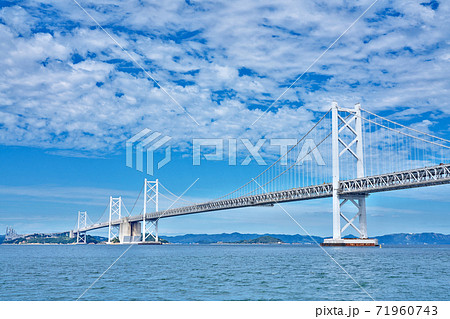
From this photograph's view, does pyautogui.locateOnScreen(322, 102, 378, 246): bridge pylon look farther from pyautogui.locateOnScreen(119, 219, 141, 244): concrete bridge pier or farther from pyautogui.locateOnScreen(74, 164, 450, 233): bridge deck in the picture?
pyautogui.locateOnScreen(119, 219, 141, 244): concrete bridge pier

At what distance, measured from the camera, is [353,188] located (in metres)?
53.4

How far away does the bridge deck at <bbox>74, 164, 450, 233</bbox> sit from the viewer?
45.5 m

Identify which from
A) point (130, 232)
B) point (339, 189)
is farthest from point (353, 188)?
point (130, 232)

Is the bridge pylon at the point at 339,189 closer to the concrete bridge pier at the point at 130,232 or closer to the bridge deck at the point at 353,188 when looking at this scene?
the bridge deck at the point at 353,188

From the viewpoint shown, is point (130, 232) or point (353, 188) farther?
point (130, 232)

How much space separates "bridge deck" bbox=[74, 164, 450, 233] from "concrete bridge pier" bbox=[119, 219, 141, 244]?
20.0 metres

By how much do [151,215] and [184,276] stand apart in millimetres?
72438

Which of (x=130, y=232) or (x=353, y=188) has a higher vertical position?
(x=353, y=188)

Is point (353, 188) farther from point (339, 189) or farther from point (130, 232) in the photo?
point (130, 232)

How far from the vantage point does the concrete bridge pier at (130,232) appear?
95906mm

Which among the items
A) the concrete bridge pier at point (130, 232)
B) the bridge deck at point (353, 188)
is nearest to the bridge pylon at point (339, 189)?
the bridge deck at point (353, 188)

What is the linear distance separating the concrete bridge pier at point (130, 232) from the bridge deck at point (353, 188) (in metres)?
20.0

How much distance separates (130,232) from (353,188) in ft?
185
